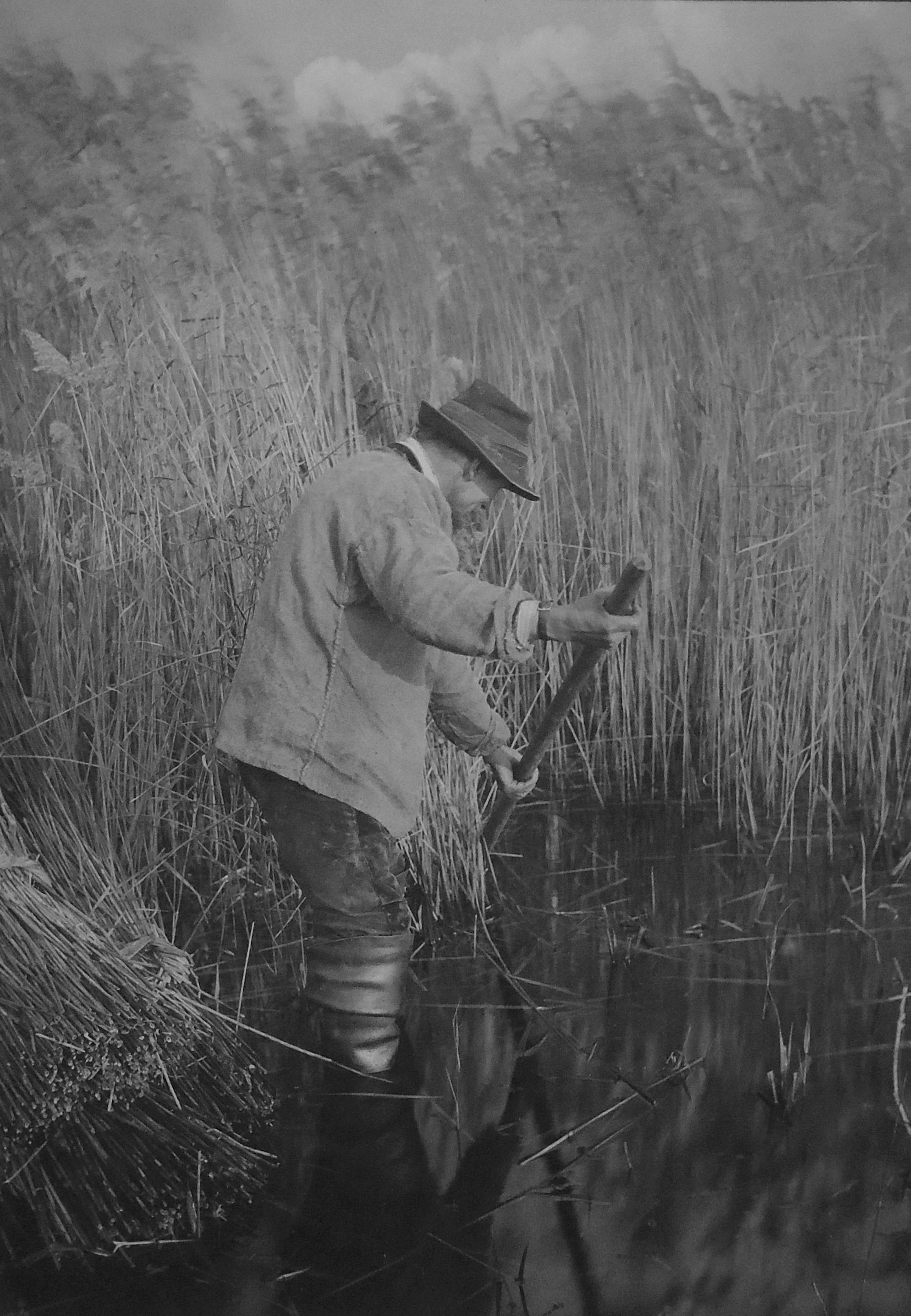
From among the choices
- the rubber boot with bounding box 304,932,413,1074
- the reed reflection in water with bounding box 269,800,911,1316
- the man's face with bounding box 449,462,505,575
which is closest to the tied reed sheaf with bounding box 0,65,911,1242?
the reed reflection in water with bounding box 269,800,911,1316

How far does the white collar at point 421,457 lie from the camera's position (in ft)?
5.65

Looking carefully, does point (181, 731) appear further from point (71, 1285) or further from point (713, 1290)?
point (713, 1290)

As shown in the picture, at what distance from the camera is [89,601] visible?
88.6 inches

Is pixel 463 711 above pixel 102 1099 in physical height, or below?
above

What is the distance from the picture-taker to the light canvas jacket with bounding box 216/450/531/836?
5.43 ft

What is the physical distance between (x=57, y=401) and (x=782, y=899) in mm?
1631

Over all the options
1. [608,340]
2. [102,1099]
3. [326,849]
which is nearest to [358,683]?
[326,849]

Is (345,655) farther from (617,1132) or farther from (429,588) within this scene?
(617,1132)

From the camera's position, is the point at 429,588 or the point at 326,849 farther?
the point at 326,849

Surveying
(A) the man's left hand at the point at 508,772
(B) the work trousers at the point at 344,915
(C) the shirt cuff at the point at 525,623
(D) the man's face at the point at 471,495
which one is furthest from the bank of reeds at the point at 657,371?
(C) the shirt cuff at the point at 525,623

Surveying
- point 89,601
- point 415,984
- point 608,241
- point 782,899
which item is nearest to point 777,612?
point 782,899

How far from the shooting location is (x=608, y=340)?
2.81m

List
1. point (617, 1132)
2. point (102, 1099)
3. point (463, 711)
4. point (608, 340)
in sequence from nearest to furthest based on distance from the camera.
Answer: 1. point (102, 1099)
2. point (617, 1132)
3. point (463, 711)
4. point (608, 340)

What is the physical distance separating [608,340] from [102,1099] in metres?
1.92
